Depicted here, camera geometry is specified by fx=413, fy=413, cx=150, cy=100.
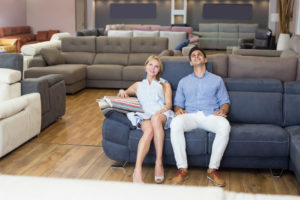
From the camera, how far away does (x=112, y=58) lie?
8.05m

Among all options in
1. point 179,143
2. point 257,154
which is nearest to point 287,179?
point 257,154

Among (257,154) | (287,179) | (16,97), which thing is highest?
(16,97)

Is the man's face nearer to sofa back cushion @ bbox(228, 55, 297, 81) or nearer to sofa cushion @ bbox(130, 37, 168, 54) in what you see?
sofa back cushion @ bbox(228, 55, 297, 81)

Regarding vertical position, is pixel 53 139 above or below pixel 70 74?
below

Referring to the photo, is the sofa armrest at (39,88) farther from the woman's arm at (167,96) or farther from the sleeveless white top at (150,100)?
the woman's arm at (167,96)

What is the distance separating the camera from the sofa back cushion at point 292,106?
3.80m

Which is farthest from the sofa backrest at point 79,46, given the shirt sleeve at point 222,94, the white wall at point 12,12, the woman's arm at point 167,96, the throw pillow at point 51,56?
the white wall at point 12,12

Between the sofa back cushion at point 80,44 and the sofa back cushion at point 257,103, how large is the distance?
4850mm

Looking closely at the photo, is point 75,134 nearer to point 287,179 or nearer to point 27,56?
point 287,179

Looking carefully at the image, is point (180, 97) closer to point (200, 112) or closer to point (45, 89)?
point (200, 112)

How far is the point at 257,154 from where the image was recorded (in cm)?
344

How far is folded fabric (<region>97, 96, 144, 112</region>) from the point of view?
3.61 meters

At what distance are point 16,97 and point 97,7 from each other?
46.1 feet

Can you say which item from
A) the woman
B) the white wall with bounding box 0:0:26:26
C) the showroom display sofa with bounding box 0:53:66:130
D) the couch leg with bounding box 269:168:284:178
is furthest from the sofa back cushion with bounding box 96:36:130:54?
the white wall with bounding box 0:0:26:26
